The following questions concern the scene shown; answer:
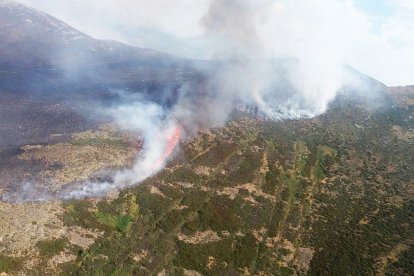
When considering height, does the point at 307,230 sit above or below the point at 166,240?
above

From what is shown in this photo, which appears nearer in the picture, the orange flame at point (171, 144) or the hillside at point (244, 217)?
the hillside at point (244, 217)

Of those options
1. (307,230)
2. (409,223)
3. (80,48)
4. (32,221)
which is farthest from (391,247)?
(80,48)

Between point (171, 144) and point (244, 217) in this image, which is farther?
point (171, 144)

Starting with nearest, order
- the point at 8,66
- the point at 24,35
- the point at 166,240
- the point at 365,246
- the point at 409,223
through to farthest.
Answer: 1. the point at 166,240
2. the point at 365,246
3. the point at 409,223
4. the point at 8,66
5. the point at 24,35

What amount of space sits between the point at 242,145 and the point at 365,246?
3601 cm

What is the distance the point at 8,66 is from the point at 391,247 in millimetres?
119464

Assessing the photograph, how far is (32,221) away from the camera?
206 ft

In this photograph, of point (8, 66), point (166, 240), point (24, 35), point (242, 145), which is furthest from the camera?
point (24, 35)

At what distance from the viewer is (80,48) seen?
16488 centimetres

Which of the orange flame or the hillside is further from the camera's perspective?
the orange flame

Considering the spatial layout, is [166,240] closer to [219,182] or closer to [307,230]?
[219,182]

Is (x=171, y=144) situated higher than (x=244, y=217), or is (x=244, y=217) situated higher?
(x=171, y=144)

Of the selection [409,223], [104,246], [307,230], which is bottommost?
[104,246]

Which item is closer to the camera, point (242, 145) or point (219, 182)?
point (219, 182)
